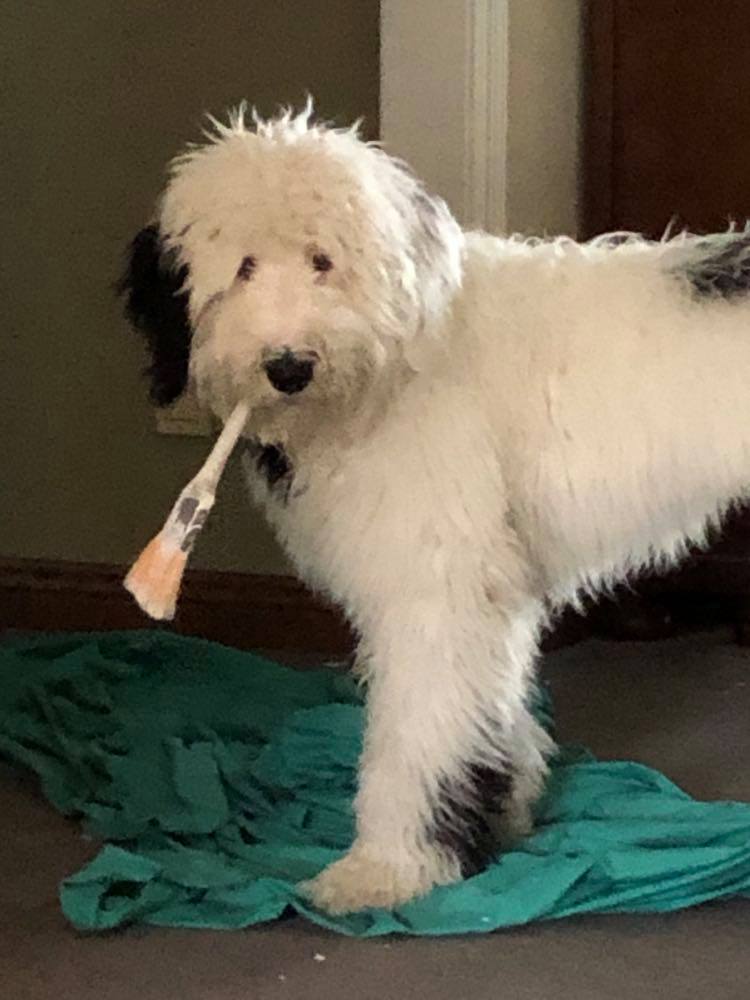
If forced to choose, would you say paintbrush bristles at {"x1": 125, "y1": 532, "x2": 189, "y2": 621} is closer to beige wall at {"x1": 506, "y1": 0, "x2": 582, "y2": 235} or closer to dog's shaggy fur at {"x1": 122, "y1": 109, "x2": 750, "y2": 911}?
dog's shaggy fur at {"x1": 122, "y1": 109, "x2": 750, "y2": 911}

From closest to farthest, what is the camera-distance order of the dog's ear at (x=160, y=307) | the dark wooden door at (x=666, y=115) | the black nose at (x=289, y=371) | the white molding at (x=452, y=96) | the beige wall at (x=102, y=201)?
the black nose at (x=289, y=371) < the dog's ear at (x=160, y=307) < the white molding at (x=452, y=96) < the dark wooden door at (x=666, y=115) < the beige wall at (x=102, y=201)

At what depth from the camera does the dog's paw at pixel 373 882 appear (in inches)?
65.1

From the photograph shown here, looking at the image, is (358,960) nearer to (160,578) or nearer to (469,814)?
(469,814)

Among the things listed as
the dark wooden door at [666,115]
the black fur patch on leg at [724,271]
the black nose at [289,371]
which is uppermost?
the dark wooden door at [666,115]

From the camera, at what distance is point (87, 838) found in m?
1.91

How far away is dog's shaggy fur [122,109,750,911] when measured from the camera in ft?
5.17

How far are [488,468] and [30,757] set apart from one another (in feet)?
2.73

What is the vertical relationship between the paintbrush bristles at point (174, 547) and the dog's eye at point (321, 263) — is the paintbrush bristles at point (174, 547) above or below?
below

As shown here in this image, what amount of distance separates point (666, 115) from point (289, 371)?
1307mm

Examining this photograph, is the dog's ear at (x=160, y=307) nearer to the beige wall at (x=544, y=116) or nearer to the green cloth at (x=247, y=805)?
the green cloth at (x=247, y=805)

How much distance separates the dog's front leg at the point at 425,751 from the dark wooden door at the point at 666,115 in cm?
104

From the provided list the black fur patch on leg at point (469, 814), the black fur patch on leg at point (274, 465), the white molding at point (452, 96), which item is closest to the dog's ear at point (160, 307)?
the black fur patch on leg at point (274, 465)

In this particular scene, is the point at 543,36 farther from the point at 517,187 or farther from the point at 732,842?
the point at 732,842

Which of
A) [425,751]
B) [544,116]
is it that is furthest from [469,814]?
[544,116]
